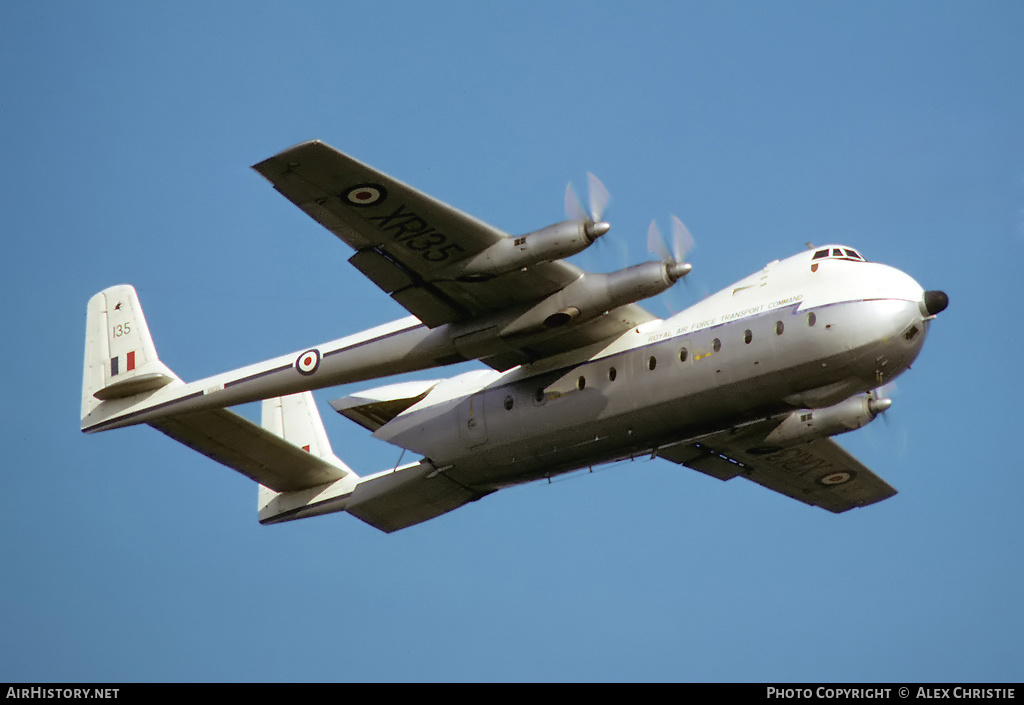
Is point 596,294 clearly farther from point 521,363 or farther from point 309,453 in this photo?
point 309,453

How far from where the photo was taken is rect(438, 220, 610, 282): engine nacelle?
73.8 feet

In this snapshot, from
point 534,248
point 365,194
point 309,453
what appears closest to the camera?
point 365,194

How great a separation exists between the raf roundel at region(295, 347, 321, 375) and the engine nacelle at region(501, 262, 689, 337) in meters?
3.81

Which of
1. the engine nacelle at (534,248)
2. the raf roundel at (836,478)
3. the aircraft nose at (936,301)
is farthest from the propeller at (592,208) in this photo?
the raf roundel at (836,478)

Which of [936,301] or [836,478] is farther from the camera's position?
[836,478]

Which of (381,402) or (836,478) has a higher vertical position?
(381,402)

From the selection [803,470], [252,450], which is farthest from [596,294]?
[803,470]

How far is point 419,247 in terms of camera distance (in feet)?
77.6

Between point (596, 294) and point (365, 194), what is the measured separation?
4590mm

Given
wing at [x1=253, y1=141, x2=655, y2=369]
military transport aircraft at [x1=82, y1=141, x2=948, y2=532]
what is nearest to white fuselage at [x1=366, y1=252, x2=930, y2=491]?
military transport aircraft at [x1=82, y1=141, x2=948, y2=532]

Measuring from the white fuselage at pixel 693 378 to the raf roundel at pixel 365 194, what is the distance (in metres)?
5.20

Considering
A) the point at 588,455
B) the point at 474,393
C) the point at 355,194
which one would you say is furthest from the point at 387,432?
the point at 355,194
